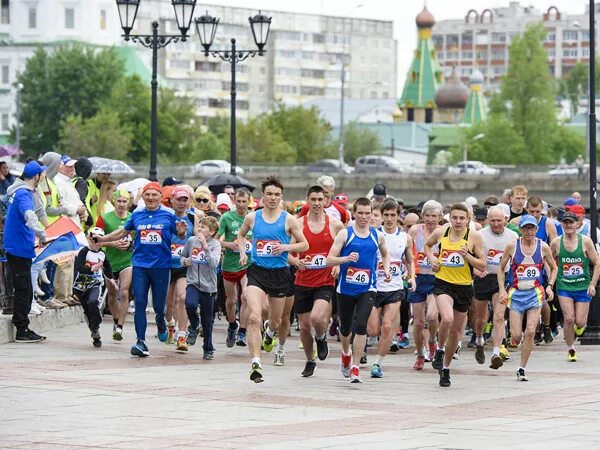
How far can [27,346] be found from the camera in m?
20.1

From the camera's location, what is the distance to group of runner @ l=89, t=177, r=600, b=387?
17.9 m

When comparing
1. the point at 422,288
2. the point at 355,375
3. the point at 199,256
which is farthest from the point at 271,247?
the point at 422,288

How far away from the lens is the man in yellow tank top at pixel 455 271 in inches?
718

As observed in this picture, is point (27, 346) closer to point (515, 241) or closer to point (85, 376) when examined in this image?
point (85, 376)

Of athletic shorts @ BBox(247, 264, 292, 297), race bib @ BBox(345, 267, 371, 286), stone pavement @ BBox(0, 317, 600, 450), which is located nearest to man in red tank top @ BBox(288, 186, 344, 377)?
athletic shorts @ BBox(247, 264, 292, 297)

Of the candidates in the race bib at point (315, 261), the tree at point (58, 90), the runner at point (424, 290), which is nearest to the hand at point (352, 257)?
the race bib at point (315, 261)

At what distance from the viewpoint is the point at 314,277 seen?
18250 mm

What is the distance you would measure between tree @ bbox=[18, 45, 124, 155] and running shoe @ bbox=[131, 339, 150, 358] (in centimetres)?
10531

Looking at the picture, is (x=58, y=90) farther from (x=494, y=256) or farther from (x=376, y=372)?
(x=376, y=372)

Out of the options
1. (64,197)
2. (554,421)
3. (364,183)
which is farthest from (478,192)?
(554,421)

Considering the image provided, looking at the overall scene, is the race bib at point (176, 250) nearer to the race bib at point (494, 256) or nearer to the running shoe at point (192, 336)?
the running shoe at point (192, 336)

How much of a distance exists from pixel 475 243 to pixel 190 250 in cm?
349

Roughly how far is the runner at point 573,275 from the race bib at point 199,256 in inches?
174

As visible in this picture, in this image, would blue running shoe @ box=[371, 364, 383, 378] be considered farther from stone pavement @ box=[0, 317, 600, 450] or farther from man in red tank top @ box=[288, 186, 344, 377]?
man in red tank top @ box=[288, 186, 344, 377]
